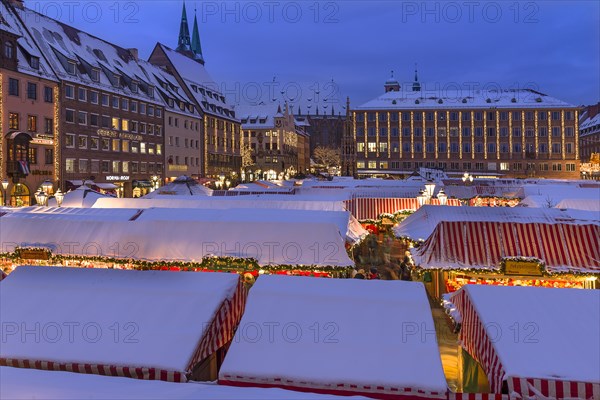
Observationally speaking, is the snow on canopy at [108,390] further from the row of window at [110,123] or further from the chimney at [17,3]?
the chimney at [17,3]

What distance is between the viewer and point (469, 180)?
43.3 metres

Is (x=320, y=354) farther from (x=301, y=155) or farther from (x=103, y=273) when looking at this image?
(x=301, y=155)

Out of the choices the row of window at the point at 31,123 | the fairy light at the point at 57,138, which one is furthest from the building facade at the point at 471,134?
the row of window at the point at 31,123

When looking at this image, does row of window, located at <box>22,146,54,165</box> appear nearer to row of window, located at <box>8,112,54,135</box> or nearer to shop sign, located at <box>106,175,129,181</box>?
row of window, located at <box>8,112,54,135</box>

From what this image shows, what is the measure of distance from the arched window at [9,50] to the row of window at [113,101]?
694 centimetres

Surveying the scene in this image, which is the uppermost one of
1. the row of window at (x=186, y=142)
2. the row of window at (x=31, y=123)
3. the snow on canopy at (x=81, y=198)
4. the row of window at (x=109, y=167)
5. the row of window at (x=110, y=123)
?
the row of window at (x=110, y=123)

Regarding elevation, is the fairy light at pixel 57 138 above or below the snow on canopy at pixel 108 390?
above

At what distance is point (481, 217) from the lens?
53.0ft

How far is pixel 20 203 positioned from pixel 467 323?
3910 centimetres

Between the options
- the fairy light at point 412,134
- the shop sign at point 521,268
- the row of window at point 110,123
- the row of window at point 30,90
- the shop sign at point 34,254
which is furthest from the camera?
the fairy light at point 412,134

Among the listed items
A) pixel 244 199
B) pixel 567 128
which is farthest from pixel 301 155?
pixel 244 199

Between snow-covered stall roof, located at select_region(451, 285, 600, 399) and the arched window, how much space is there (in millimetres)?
41492

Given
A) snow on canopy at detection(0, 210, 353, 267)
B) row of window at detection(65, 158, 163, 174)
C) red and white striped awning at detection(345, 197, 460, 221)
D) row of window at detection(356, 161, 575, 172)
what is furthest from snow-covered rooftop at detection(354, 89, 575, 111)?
snow on canopy at detection(0, 210, 353, 267)

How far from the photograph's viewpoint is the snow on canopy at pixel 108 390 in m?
5.66
